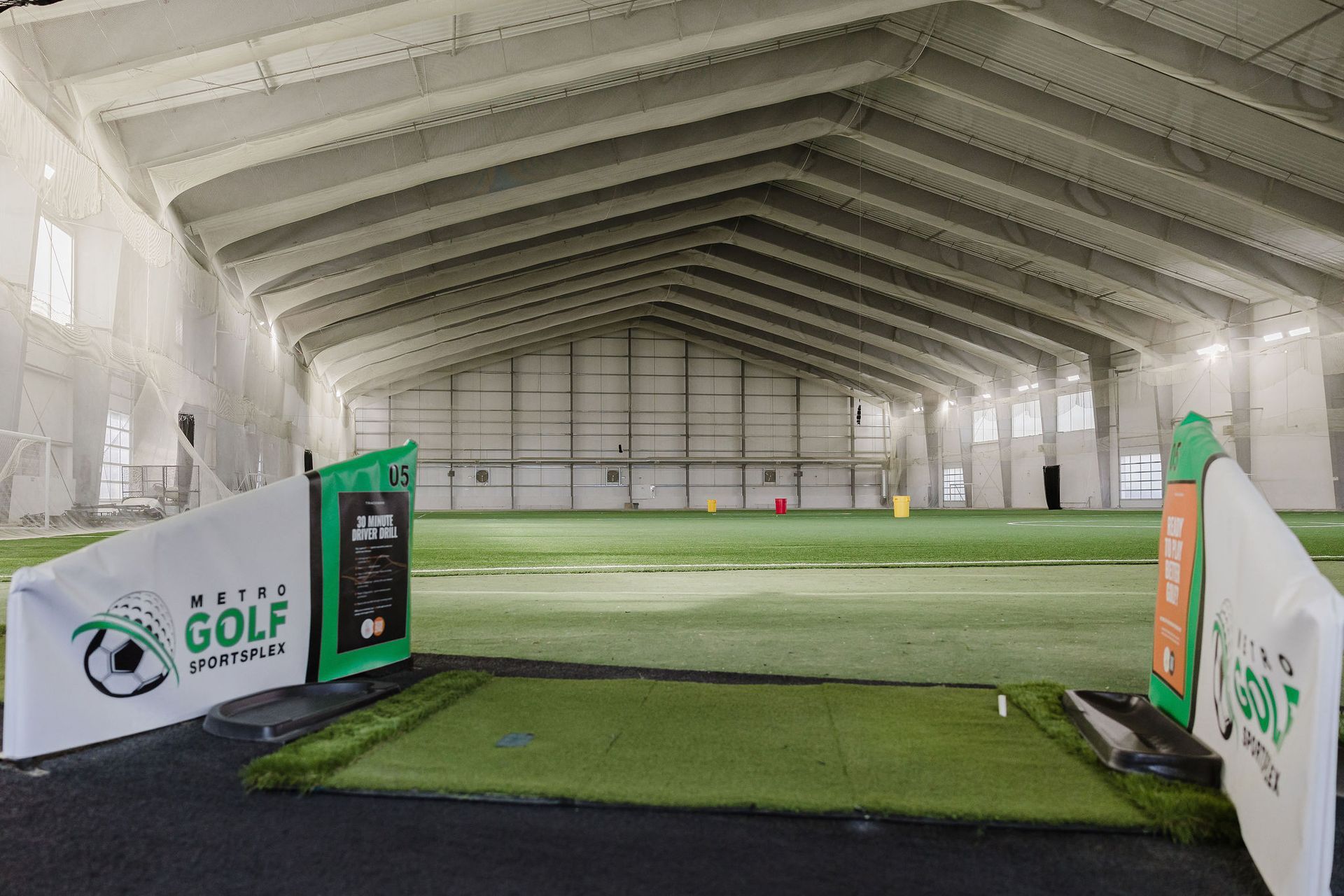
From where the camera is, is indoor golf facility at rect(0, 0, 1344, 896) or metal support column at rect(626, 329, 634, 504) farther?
metal support column at rect(626, 329, 634, 504)

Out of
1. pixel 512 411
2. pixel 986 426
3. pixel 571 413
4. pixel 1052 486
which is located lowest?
pixel 1052 486

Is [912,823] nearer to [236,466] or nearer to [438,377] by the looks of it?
[236,466]

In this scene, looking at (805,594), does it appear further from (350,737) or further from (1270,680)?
(1270,680)

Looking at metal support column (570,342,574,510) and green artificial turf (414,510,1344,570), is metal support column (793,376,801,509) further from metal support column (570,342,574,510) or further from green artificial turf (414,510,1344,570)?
green artificial turf (414,510,1344,570)

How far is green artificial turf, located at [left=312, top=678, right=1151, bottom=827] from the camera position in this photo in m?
1.99

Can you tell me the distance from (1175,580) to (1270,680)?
2.93 ft

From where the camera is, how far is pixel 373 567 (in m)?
3.21

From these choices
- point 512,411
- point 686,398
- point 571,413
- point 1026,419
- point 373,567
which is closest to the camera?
point 373,567

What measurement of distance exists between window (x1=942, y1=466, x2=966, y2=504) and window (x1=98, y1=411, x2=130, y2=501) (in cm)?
3443

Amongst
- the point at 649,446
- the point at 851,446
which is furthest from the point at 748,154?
the point at 851,446

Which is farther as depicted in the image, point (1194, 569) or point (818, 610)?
point (818, 610)

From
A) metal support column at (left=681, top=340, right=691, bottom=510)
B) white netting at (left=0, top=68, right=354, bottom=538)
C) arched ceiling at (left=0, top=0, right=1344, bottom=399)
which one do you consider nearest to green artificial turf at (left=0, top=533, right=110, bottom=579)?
white netting at (left=0, top=68, right=354, bottom=538)

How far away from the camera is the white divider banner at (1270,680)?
4.73 feet

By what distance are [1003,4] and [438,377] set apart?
113 feet
